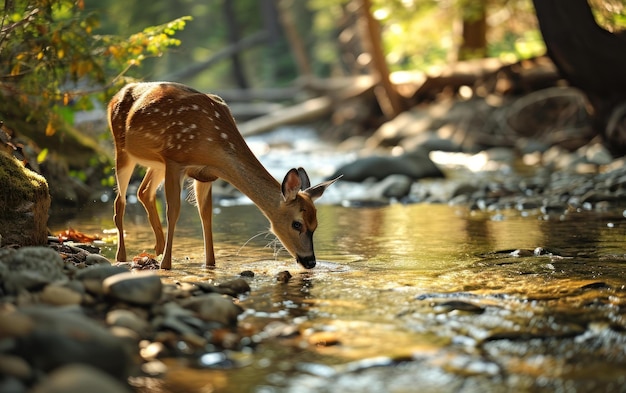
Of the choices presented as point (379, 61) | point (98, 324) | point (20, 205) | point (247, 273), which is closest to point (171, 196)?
point (247, 273)

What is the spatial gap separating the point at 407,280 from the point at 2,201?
307 centimetres

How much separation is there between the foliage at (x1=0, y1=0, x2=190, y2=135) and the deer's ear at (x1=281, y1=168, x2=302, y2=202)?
7.91 feet

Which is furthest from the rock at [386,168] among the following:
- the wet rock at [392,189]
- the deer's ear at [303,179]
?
the deer's ear at [303,179]

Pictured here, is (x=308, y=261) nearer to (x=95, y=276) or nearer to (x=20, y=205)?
(x=95, y=276)

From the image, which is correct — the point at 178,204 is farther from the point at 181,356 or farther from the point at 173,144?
the point at 181,356

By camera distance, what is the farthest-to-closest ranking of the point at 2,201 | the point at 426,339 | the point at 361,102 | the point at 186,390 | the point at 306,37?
the point at 306,37 < the point at 361,102 < the point at 2,201 < the point at 426,339 < the point at 186,390

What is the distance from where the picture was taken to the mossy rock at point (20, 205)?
21.8ft

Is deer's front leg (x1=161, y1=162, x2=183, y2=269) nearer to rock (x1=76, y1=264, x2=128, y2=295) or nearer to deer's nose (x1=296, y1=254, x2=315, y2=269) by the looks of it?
deer's nose (x1=296, y1=254, x2=315, y2=269)

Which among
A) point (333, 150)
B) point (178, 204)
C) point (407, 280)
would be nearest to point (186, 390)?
point (407, 280)

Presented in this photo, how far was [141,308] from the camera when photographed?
15.9 feet

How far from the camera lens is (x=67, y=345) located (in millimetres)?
3689

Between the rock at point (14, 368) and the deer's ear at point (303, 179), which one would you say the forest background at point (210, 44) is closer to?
the deer's ear at point (303, 179)

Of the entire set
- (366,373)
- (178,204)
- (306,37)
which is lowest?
(366,373)

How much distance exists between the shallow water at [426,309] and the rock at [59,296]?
2.85 feet
